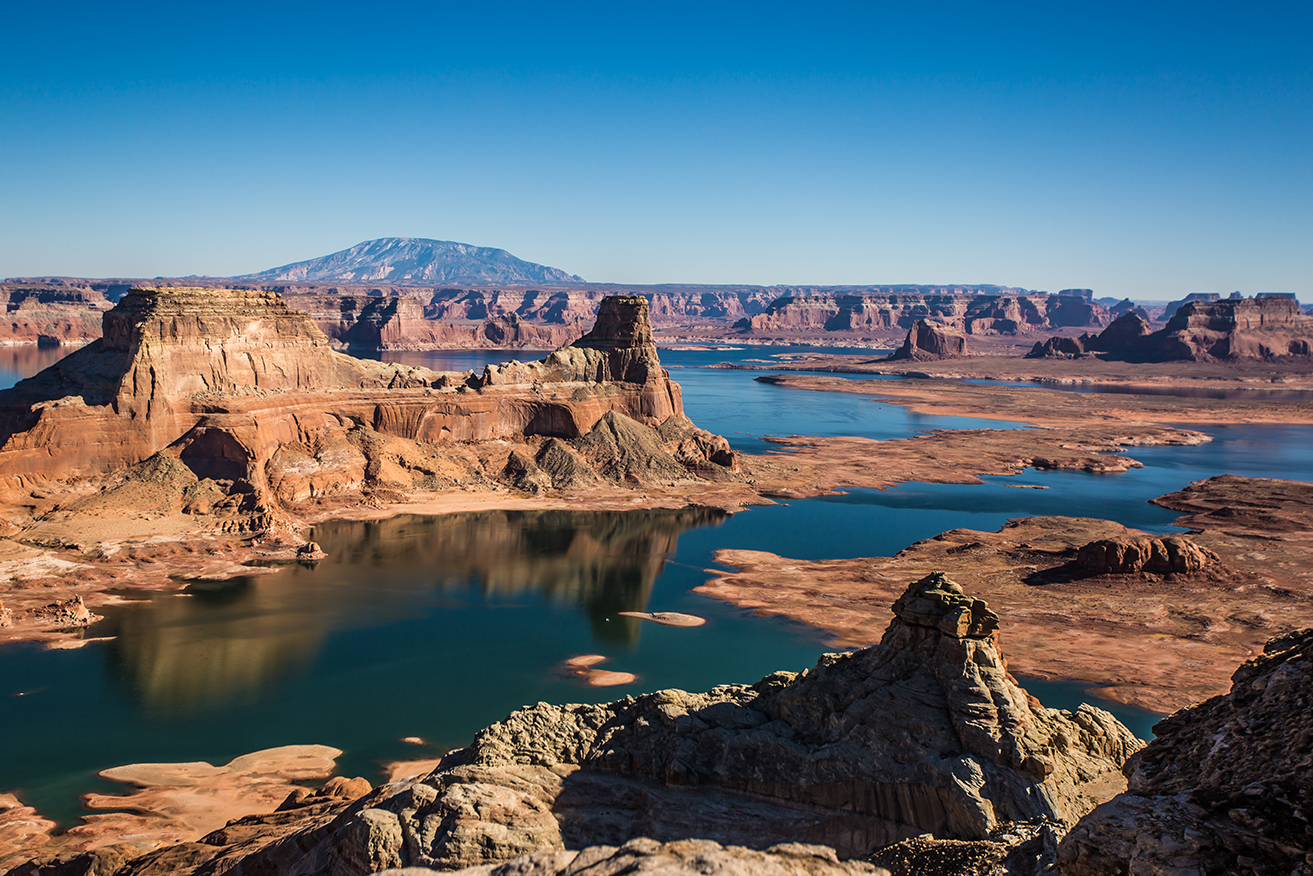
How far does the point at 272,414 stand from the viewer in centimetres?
6719

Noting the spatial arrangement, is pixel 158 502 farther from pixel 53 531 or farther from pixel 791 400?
pixel 791 400

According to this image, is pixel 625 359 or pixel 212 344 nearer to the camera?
pixel 212 344

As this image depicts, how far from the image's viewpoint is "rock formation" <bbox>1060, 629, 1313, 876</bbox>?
992 cm

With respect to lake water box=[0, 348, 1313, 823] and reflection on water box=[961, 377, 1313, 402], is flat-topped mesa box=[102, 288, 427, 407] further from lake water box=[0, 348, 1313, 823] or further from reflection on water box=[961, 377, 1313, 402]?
reflection on water box=[961, 377, 1313, 402]

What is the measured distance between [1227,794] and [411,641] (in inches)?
1491

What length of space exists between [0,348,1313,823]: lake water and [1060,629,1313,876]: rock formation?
24789 millimetres

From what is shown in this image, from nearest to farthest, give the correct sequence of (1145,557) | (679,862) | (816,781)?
(679,862), (816,781), (1145,557)

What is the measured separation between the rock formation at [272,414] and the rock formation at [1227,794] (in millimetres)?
57075

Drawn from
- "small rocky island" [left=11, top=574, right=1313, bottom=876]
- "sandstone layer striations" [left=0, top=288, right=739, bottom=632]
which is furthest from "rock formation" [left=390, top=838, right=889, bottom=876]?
"sandstone layer striations" [left=0, top=288, right=739, bottom=632]

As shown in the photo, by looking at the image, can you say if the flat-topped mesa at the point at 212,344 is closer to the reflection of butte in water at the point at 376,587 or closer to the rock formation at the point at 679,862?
the reflection of butte in water at the point at 376,587

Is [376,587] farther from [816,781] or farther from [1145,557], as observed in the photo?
[1145,557]

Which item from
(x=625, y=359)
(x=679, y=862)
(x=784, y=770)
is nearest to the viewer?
(x=679, y=862)

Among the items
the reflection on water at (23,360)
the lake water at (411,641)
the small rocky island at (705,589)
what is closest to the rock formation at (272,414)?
the small rocky island at (705,589)

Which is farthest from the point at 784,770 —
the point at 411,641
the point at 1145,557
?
the point at 1145,557
